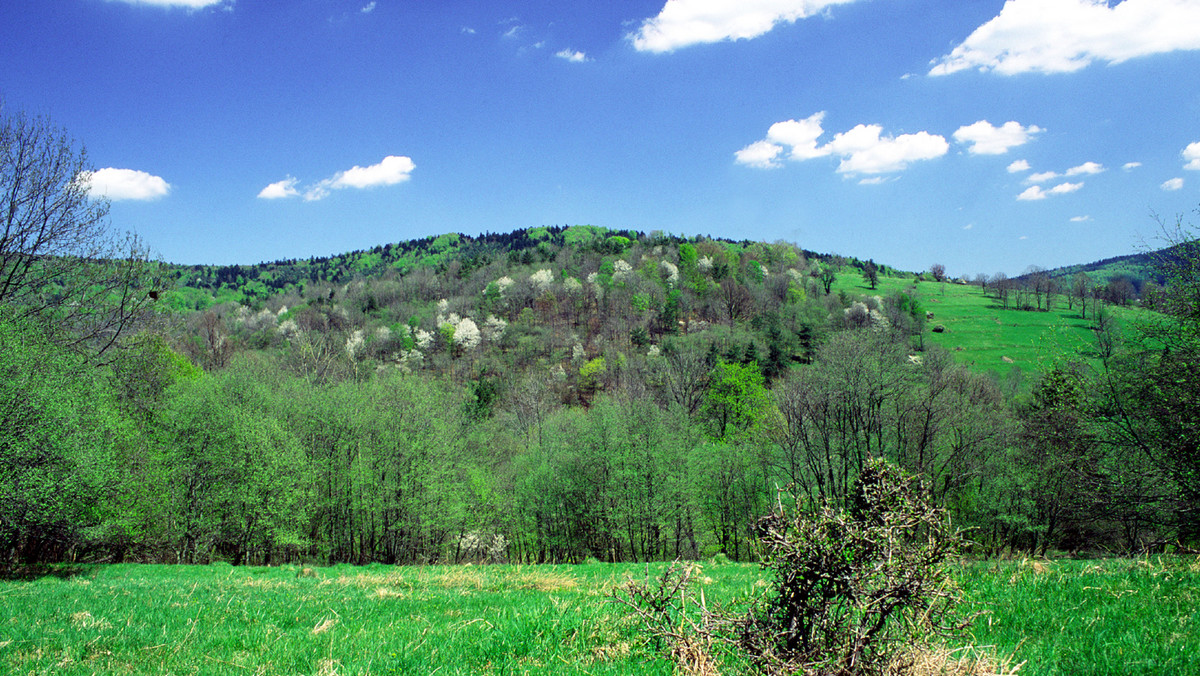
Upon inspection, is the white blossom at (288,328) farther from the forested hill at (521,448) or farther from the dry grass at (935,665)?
the dry grass at (935,665)

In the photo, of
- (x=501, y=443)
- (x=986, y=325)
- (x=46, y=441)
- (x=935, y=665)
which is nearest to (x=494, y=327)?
(x=501, y=443)

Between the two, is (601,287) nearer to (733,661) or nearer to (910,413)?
(910,413)

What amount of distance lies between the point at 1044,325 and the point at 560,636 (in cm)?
11750

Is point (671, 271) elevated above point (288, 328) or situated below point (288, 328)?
above

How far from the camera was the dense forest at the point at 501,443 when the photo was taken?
18.3 meters

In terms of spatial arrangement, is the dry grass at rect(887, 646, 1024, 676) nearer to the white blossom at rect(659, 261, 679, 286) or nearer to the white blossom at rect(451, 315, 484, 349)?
the white blossom at rect(451, 315, 484, 349)

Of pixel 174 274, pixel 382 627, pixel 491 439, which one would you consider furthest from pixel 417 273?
pixel 382 627

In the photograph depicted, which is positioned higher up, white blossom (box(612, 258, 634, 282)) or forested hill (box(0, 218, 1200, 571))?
white blossom (box(612, 258, 634, 282))

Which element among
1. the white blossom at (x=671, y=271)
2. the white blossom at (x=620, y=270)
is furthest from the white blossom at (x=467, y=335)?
the white blossom at (x=671, y=271)

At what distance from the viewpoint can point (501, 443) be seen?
5678 cm

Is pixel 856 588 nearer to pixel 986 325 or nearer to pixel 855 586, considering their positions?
pixel 855 586

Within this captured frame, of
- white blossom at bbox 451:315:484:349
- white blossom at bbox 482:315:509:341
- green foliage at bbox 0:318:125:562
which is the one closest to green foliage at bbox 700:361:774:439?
green foliage at bbox 0:318:125:562

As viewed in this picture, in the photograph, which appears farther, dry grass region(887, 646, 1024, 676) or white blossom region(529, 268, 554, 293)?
white blossom region(529, 268, 554, 293)

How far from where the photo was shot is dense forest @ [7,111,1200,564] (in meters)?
18.3
